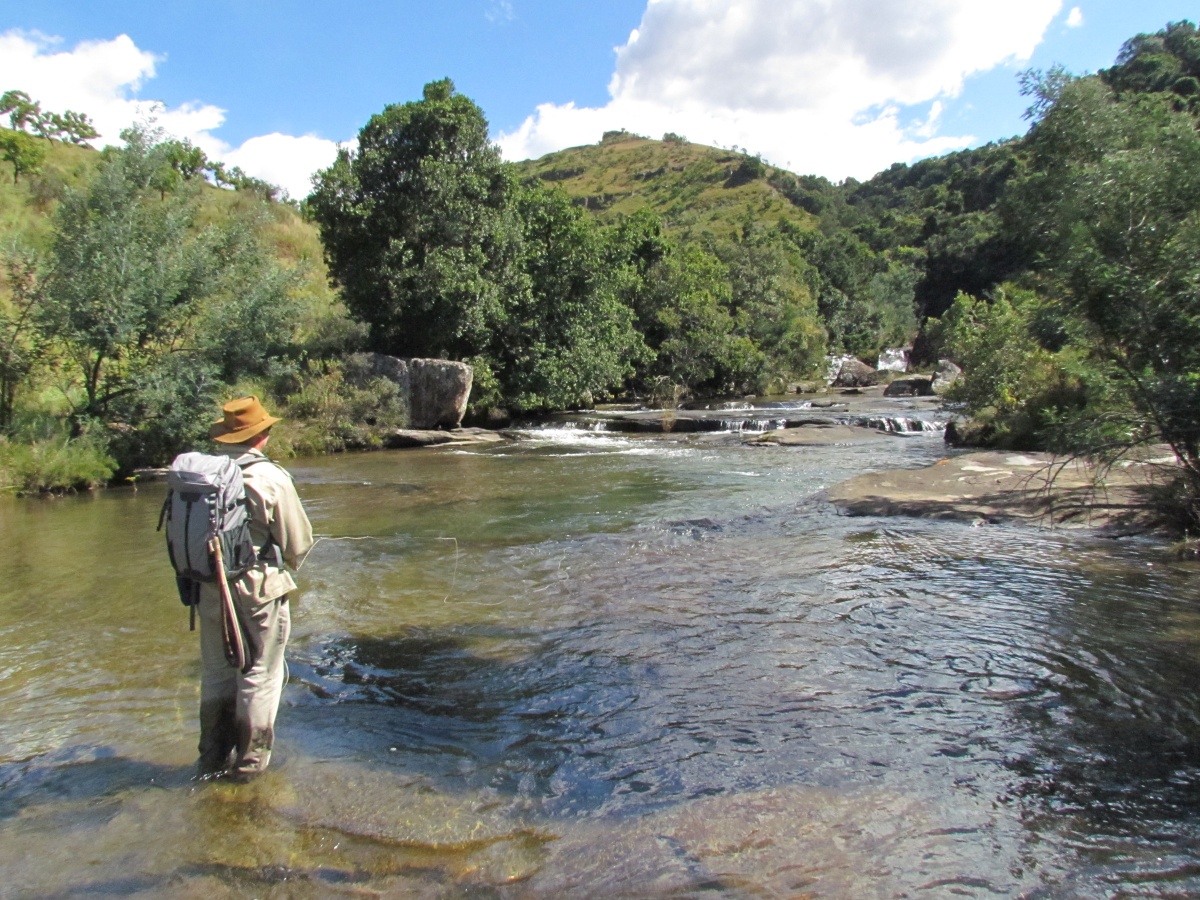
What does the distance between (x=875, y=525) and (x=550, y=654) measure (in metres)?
5.54

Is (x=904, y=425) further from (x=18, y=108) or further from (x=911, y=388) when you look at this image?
(x=18, y=108)

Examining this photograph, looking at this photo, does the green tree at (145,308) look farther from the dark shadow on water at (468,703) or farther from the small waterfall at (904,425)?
the small waterfall at (904,425)

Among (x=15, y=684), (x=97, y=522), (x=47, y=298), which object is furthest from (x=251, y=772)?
(x=47, y=298)

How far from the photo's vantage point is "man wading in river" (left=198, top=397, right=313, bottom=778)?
3.97 m

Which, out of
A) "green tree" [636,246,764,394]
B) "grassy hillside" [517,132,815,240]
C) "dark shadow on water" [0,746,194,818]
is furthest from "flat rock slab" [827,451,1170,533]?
"grassy hillside" [517,132,815,240]

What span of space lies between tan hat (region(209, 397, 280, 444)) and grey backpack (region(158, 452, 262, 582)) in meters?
0.19

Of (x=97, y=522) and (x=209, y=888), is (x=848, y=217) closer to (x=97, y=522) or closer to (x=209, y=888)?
(x=97, y=522)

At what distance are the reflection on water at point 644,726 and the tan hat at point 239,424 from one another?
175cm

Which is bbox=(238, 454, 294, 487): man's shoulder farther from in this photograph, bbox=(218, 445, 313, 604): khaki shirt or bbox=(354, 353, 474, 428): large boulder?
bbox=(354, 353, 474, 428): large boulder

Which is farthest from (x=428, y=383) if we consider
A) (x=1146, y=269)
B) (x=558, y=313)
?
(x=1146, y=269)

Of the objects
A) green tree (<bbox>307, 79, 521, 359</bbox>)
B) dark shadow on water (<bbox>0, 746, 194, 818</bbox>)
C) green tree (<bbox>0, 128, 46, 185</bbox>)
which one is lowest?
dark shadow on water (<bbox>0, 746, 194, 818</bbox>)

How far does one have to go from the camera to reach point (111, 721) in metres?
4.88

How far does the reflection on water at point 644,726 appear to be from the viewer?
3371mm

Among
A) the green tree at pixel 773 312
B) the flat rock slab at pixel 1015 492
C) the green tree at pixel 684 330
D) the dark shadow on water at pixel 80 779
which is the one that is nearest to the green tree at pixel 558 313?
the green tree at pixel 684 330
